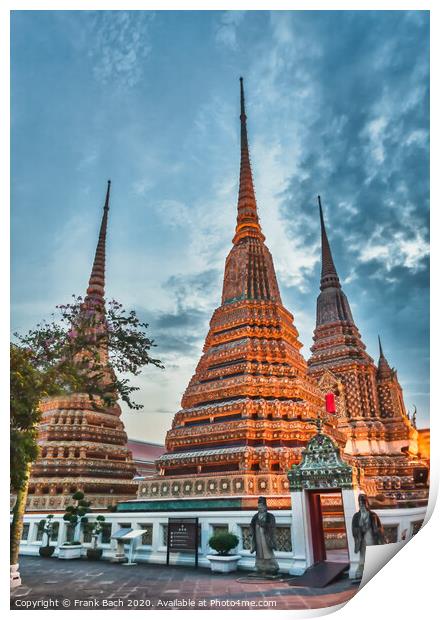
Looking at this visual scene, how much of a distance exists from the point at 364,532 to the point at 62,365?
513cm

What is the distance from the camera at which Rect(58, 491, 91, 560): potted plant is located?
10250 millimetres

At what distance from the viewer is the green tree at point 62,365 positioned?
261 inches

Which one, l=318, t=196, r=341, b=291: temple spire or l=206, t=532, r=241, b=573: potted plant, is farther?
l=318, t=196, r=341, b=291: temple spire

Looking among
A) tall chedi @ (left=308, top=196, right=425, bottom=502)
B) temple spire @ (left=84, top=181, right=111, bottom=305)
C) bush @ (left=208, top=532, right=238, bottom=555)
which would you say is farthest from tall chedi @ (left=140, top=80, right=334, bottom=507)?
temple spire @ (left=84, top=181, right=111, bottom=305)

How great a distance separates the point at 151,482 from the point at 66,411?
19.0ft

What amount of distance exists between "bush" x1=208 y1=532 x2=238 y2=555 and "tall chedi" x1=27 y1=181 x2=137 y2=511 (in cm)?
767

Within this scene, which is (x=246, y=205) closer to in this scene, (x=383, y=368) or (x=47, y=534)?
(x=383, y=368)

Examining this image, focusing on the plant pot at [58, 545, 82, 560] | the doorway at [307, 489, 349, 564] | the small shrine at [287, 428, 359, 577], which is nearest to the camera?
the small shrine at [287, 428, 359, 577]

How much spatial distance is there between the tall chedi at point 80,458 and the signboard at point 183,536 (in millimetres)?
6496

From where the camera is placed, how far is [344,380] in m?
19.7

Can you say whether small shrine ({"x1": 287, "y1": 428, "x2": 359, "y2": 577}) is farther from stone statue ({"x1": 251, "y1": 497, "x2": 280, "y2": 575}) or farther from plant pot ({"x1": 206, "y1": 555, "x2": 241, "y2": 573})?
plant pot ({"x1": 206, "y1": 555, "x2": 241, "y2": 573})

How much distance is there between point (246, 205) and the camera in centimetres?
1708

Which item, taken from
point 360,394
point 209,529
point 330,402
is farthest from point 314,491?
point 360,394

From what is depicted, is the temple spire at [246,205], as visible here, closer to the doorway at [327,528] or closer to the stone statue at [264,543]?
the doorway at [327,528]
